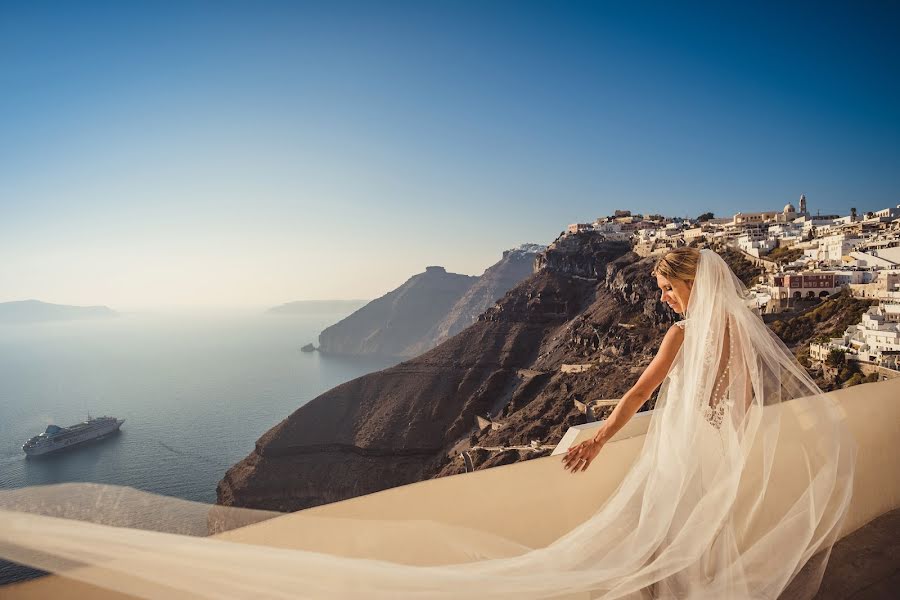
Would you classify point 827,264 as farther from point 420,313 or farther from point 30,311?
point 420,313

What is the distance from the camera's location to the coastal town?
1580cm

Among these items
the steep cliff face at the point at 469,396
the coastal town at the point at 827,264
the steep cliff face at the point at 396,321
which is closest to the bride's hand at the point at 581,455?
the coastal town at the point at 827,264

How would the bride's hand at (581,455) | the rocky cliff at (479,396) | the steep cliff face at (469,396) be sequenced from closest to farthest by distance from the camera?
the bride's hand at (581,455), the rocky cliff at (479,396), the steep cliff face at (469,396)

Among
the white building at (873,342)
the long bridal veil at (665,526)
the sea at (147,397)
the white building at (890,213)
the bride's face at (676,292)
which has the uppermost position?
the white building at (890,213)

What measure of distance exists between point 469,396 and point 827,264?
2526 centimetres

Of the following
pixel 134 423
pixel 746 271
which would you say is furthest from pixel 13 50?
pixel 134 423

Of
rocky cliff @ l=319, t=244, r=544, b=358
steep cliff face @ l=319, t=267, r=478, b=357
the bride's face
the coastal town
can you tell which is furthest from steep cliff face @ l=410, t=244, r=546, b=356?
the bride's face

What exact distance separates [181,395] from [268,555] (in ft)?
213

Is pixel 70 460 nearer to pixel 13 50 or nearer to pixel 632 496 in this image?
pixel 13 50

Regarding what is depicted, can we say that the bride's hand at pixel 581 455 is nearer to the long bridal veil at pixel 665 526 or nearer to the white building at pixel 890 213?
the long bridal veil at pixel 665 526

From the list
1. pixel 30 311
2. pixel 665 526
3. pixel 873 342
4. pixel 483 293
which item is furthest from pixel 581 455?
pixel 483 293

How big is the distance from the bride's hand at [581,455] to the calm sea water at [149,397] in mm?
8846

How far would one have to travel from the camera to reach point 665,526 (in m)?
1.40

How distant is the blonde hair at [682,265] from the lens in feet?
5.59
